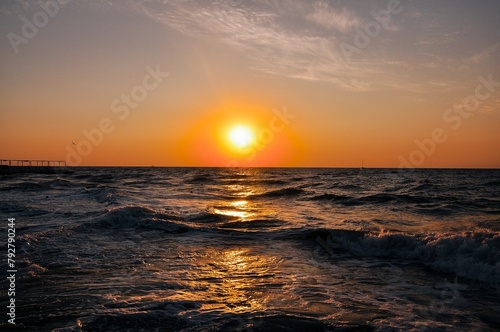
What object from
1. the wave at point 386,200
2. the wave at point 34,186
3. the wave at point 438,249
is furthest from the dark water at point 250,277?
the wave at point 34,186

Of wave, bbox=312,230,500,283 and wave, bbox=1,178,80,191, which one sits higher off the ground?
wave, bbox=1,178,80,191

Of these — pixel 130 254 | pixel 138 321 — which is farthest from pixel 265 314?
pixel 130 254

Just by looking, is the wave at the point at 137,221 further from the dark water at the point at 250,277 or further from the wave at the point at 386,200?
the wave at the point at 386,200

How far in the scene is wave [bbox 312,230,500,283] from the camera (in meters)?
10.1

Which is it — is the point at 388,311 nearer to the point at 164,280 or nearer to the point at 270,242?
the point at 164,280

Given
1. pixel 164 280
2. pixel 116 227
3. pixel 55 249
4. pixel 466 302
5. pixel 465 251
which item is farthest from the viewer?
pixel 116 227

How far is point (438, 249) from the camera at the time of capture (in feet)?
38.6

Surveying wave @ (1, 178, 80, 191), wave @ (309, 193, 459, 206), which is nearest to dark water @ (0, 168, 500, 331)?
wave @ (309, 193, 459, 206)

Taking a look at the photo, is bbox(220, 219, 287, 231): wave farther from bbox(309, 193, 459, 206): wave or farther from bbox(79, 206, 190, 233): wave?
bbox(309, 193, 459, 206): wave

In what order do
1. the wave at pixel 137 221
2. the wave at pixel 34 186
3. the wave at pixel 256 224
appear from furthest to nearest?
the wave at pixel 34 186 → the wave at pixel 256 224 → the wave at pixel 137 221

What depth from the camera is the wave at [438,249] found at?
397 inches

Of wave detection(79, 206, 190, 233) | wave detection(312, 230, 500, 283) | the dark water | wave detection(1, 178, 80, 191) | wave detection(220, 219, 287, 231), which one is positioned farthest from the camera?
wave detection(1, 178, 80, 191)

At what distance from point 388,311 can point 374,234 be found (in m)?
7.70

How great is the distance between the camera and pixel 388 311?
7098 mm
